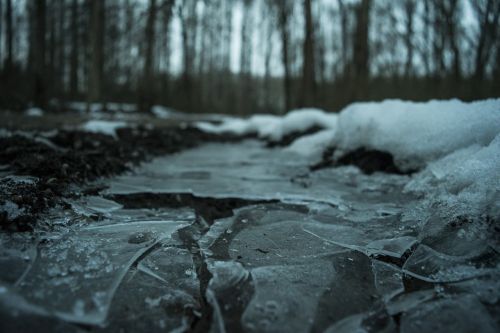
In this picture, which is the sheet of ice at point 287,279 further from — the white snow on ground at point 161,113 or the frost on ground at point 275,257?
the white snow on ground at point 161,113

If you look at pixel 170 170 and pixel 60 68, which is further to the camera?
pixel 60 68

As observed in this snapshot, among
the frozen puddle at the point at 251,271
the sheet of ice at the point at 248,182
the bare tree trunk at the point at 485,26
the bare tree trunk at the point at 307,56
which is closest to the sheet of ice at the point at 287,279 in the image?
the frozen puddle at the point at 251,271

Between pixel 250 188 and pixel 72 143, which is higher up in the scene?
pixel 72 143

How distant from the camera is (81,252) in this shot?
1.12 metres

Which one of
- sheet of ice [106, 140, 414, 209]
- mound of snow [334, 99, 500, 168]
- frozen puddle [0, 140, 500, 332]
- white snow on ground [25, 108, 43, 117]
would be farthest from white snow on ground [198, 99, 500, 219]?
white snow on ground [25, 108, 43, 117]

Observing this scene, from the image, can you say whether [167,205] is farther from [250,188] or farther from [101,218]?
[250,188]

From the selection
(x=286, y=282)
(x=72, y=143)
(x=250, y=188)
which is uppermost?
(x=72, y=143)

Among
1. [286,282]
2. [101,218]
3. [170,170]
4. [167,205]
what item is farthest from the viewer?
[170,170]

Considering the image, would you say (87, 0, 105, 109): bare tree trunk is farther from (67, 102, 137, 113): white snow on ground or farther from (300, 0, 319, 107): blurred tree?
(300, 0, 319, 107): blurred tree

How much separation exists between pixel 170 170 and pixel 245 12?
58.7 feet

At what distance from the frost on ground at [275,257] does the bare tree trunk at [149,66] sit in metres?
7.45

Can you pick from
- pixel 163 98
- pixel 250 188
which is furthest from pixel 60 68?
pixel 250 188

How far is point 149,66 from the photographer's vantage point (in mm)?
8805

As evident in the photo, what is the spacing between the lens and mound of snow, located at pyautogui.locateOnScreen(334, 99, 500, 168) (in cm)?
191
